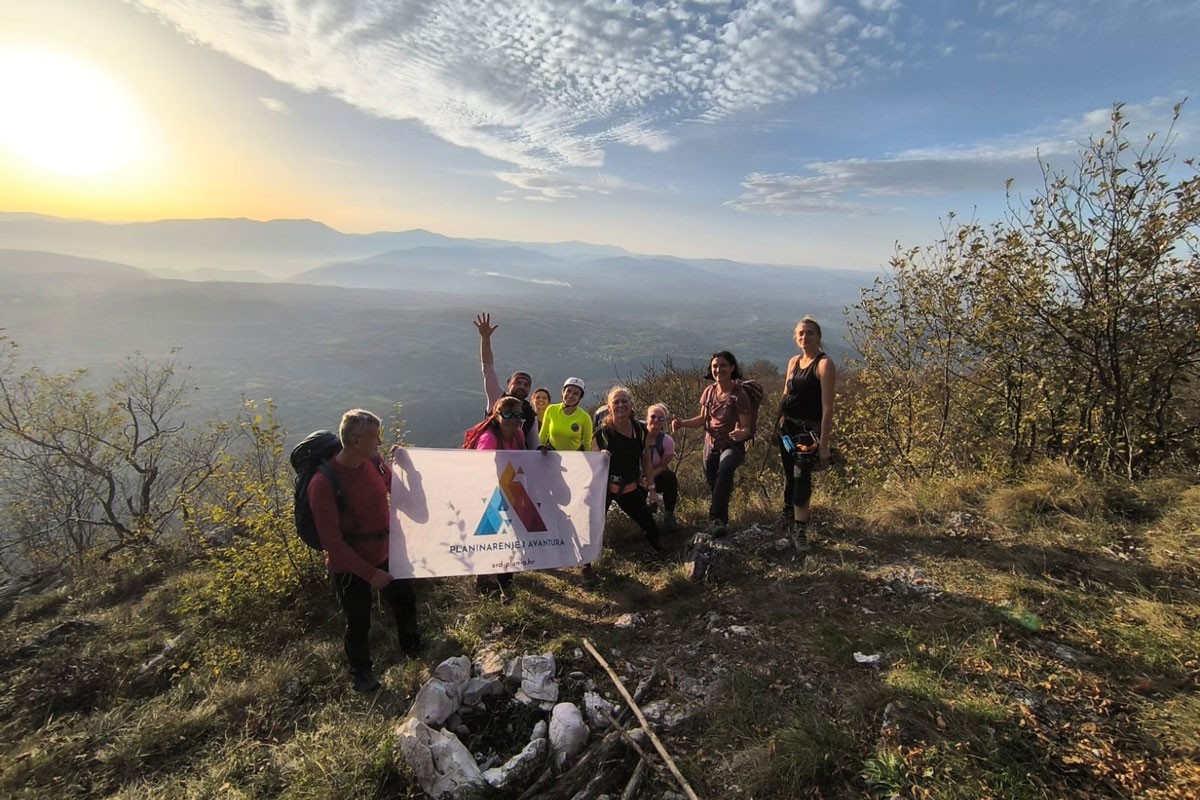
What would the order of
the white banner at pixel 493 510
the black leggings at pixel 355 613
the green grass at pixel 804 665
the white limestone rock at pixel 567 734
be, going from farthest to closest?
the white banner at pixel 493 510 → the black leggings at pixel 355 613 → the white limestone rock at pixel 567 734 → the green grass at pixel 804 665

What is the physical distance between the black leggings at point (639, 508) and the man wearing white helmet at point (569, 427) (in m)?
0.73

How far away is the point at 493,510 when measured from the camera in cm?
539

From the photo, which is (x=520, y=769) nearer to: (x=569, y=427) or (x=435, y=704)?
(x=435, y=704)

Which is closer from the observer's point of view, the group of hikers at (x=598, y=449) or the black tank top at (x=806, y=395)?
the group of hikers at (x=598, y=449)

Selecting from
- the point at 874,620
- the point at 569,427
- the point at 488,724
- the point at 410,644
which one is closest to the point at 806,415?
the point at 874,620

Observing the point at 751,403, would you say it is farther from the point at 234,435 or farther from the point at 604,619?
the point at 234,435

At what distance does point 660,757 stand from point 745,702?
0.73 m

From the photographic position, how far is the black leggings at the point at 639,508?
6.14m

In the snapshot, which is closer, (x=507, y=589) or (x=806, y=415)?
(x=806, y=415)

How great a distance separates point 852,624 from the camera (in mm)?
4199

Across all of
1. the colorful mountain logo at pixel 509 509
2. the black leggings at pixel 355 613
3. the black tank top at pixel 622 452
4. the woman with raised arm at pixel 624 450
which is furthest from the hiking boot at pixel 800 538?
the black leggings at pixel 355 613

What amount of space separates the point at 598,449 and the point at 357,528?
2.87m

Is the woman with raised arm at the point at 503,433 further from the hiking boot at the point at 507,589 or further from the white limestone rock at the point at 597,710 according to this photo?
the white limestone rock at the point at 597,710

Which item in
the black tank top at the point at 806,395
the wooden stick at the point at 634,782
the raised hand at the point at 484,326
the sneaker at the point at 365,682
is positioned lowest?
the sneaker at the point at 365,682
